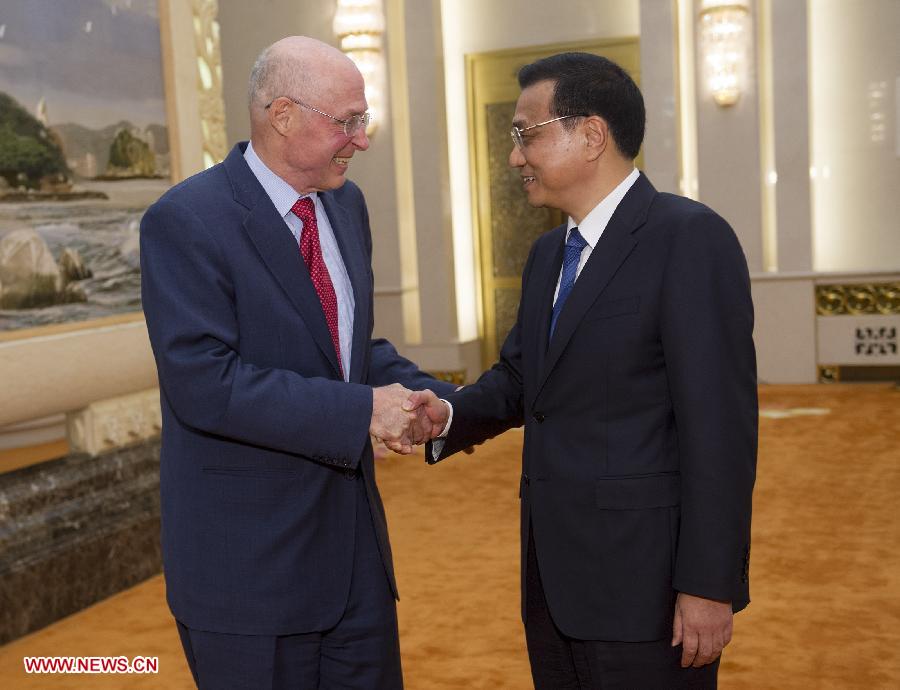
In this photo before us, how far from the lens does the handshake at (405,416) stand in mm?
2152

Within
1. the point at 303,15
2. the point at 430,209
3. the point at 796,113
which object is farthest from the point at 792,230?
the point at 303,15

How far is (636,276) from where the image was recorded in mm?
2043

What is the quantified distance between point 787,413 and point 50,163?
5.67 metres

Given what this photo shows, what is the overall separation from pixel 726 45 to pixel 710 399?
751cm

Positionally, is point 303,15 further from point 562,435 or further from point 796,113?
point 562,435

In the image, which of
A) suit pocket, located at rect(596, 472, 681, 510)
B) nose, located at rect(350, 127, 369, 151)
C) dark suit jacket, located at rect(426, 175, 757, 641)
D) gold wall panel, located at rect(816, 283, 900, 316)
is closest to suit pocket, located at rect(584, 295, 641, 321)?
dark suit jacket, located at rect(426, 175, 757, 641)

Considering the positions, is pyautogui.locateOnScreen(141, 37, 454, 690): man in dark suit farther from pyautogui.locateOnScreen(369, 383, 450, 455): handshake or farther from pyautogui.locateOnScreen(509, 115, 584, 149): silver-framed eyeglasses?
pyautogui.locateOnScreen(509, 115, 584, 149): silver-framed eyeglasses

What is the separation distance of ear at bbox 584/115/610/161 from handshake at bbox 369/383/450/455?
2.15 feet

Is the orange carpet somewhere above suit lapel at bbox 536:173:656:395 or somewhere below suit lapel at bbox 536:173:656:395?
below

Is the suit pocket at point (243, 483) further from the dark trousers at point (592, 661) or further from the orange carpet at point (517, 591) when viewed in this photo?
the orange carpet at point (517, 591)

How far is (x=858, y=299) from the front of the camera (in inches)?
348

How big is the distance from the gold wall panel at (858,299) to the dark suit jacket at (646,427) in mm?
7327

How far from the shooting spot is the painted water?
4.51 metres

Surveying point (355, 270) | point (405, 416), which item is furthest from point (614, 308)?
point (355, 270)
